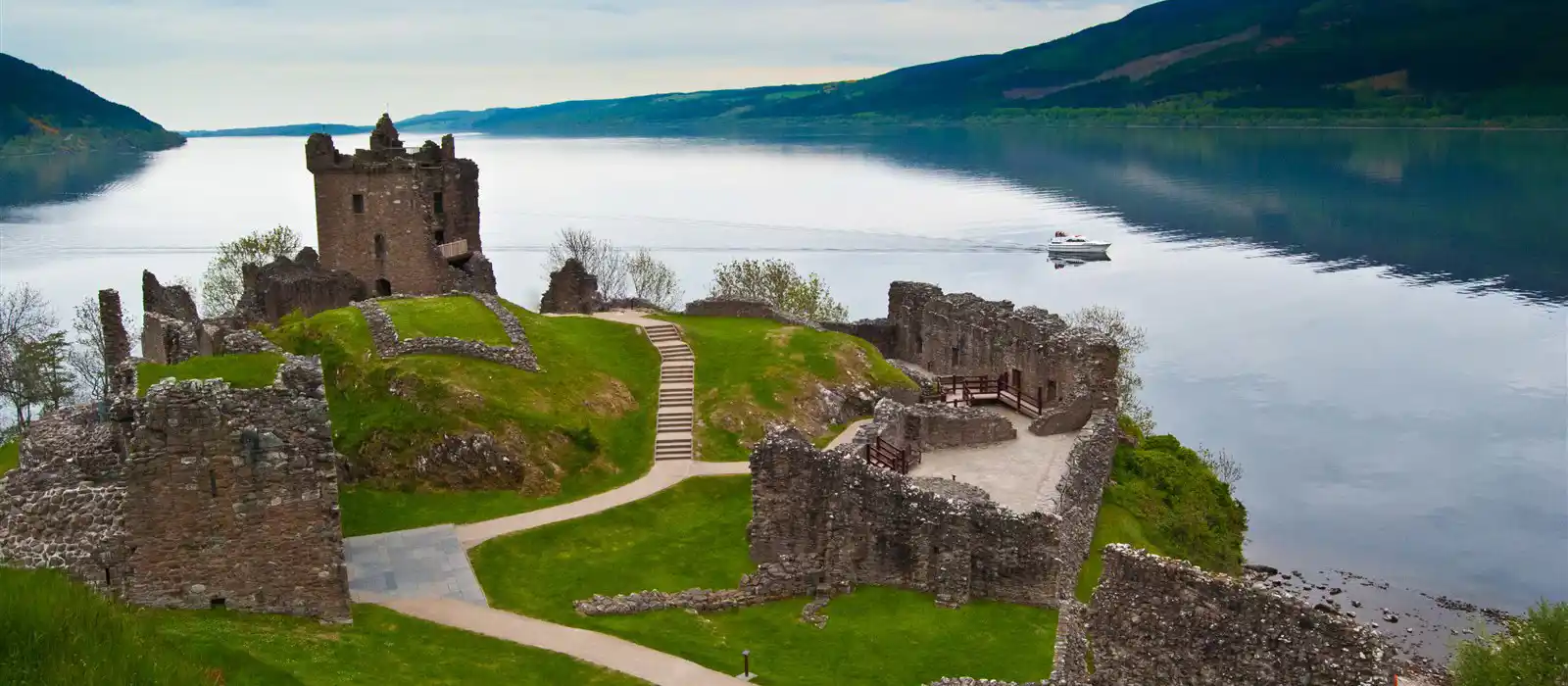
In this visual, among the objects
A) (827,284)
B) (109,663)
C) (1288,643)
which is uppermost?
(109,663)

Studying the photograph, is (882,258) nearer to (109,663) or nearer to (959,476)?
(959,476)

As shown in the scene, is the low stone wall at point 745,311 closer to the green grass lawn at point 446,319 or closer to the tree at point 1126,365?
the green grass lawn at point 446,319

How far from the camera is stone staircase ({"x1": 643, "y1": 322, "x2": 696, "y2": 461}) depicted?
44.3m

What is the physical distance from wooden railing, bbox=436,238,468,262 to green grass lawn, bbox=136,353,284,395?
34.7m

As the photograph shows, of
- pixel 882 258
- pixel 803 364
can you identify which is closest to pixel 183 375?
pixel 803 364

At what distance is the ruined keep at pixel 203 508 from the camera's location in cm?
2759

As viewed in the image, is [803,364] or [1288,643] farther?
[803,364]

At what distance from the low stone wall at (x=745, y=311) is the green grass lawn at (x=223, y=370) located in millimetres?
28083

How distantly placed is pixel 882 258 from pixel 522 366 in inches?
4254

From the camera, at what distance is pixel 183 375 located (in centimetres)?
2959

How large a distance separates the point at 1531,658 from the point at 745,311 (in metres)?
32.9

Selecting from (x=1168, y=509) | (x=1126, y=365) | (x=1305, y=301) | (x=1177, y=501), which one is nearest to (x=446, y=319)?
A: (x=1168, y=509)

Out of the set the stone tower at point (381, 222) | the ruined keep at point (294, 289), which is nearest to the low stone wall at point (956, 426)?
the stone tower at point (381, 222)

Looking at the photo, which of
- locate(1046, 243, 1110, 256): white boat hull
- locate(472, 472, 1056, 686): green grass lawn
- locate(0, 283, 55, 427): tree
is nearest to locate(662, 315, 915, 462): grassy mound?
locate(472, 472, 1056, 686): green grass lawn
